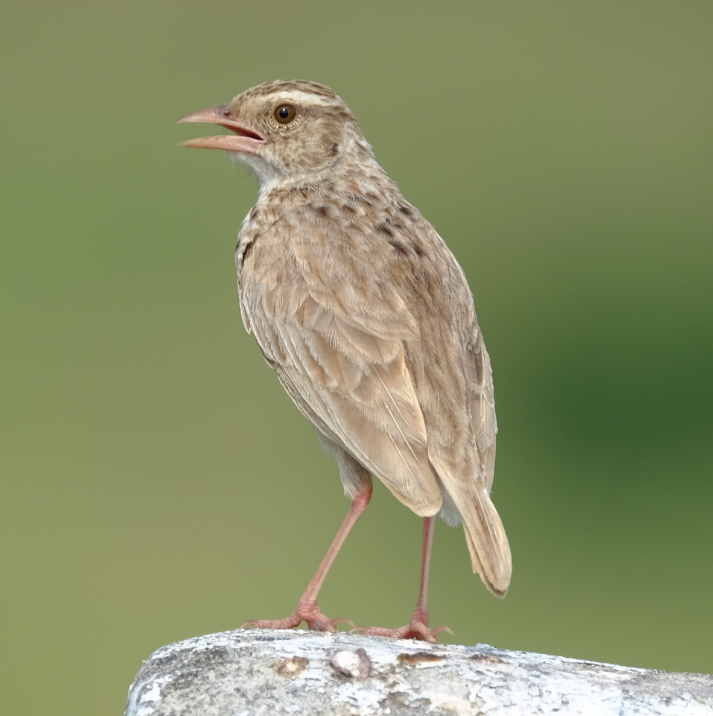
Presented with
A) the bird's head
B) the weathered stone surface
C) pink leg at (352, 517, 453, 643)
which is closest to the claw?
pink leg at (352, 517, 453, 643)

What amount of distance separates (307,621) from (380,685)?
3.09 feet

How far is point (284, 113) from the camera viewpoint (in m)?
4.91

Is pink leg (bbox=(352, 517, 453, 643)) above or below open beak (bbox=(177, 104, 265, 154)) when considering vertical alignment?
below

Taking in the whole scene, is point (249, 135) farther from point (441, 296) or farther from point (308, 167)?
point (441, 296)

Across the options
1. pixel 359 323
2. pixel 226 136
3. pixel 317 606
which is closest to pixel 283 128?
pixel 226 136

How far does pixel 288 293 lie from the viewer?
14.4ft

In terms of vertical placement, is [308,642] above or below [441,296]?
below

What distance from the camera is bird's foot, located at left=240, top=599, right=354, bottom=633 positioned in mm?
4102

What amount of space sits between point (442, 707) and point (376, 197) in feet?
7.65

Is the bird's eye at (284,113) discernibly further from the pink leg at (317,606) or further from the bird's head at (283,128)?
the pink leg at (317,606)

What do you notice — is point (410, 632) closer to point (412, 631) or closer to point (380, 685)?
point (412, 631)

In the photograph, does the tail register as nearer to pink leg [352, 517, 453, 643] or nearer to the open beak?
pink leg [352, 517, 453, 643]

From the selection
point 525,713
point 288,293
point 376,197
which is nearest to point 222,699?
point 525,713

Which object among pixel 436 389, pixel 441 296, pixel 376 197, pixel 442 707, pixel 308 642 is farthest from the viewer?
pixel 376 197
